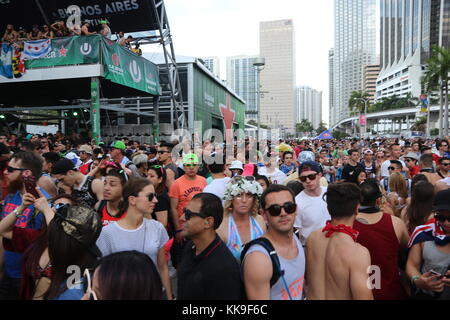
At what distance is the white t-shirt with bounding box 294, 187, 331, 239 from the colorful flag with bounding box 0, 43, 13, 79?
1474cm

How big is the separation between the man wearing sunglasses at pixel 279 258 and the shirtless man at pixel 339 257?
11 centimetres

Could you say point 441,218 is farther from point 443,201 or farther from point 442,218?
point 443,201

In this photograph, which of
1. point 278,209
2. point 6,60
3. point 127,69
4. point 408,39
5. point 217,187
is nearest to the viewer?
point 278,209

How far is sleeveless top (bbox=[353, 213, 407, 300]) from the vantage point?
2.94 metres

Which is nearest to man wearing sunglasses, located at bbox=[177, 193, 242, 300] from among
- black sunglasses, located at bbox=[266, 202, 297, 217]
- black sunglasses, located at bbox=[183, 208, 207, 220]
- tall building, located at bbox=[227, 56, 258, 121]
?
black sunglasses, located at bbox=[183, 208, 207, 220]

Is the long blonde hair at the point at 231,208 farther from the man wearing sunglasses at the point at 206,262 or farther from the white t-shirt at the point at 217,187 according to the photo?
the white t-shirt at the point at 217,187

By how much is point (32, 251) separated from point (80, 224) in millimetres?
530

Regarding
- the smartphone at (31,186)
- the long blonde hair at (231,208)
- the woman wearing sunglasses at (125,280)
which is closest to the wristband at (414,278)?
the long blonde hair at (231,208)

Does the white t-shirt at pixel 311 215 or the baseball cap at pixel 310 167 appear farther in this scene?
the baseball cap at pixel 310 167

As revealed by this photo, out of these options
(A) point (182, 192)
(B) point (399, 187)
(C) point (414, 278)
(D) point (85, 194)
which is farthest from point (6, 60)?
(C) point (414, 278)

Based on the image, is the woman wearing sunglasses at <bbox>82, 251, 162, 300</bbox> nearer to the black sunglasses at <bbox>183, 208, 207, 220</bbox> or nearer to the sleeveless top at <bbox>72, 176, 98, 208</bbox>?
the black sunglasses at <bbox>183, 208, 207, 220</bbox>

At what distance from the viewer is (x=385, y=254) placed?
2963mm

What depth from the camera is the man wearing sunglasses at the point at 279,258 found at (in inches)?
85.6
